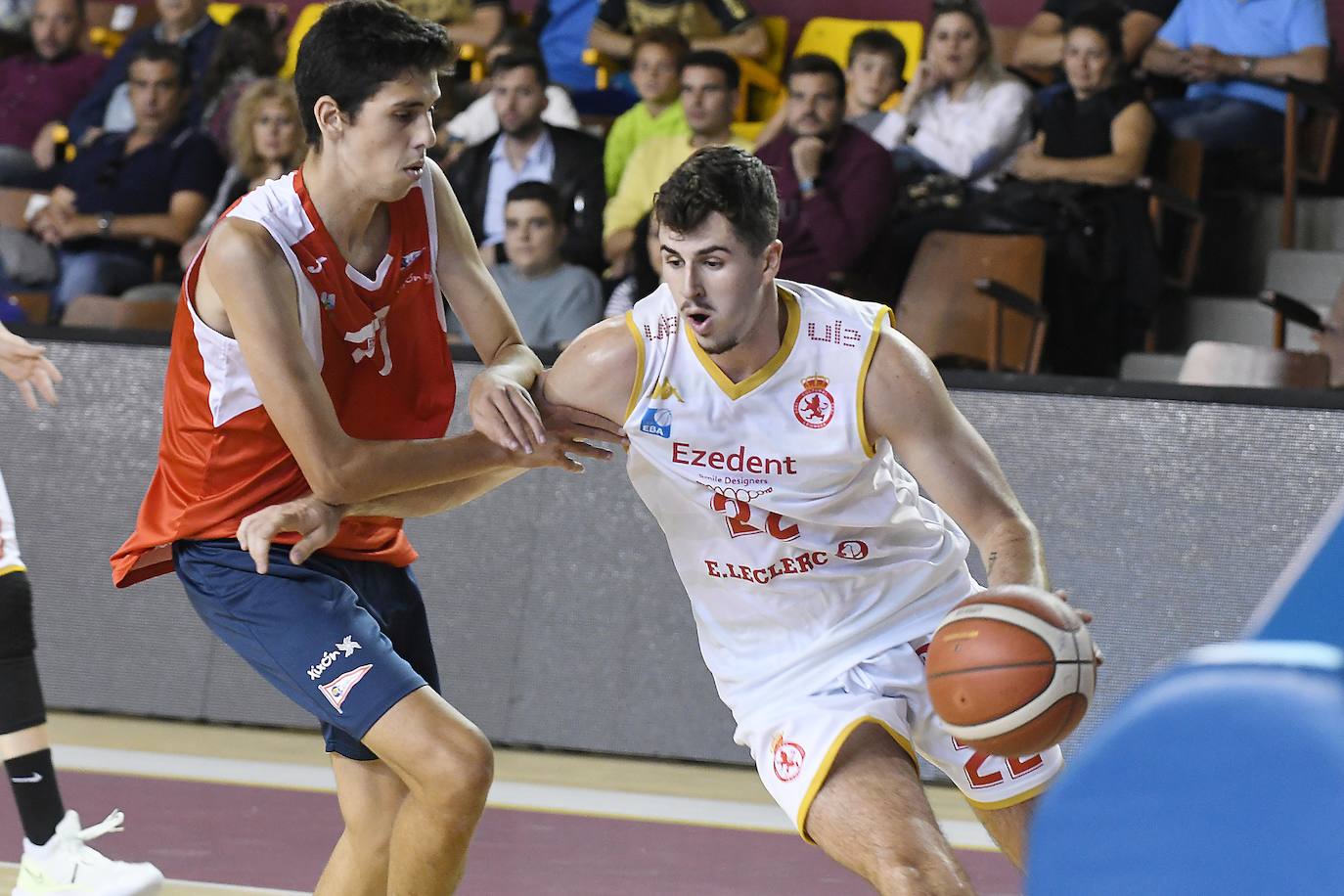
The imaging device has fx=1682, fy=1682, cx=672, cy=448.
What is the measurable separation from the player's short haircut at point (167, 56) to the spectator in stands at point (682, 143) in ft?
7.41

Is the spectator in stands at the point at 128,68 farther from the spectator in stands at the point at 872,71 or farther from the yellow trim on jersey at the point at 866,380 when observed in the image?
the yellow trim on jersey at the point at 866,380

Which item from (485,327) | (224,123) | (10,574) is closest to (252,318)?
(485,327)

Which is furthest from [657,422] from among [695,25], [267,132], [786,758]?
[695,25]

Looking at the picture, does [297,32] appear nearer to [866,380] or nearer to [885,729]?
[866,380]

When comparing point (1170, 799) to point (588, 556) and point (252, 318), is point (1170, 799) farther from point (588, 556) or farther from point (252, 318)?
point (588, 556)

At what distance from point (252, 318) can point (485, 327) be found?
546 mm

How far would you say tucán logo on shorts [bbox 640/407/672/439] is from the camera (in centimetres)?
296

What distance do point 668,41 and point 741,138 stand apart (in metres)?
0.58

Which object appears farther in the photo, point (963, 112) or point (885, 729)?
point (963, 112)

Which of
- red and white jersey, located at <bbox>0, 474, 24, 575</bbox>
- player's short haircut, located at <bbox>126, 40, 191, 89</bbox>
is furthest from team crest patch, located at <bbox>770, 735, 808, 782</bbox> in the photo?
player's short haircut, located at <bbox>126, 40, 191, 89</bbox>

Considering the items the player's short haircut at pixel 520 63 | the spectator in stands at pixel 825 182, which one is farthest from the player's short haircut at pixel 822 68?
the player's short haircut at pixel 520 63

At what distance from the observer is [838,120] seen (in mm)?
6668

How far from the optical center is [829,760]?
9.12ft

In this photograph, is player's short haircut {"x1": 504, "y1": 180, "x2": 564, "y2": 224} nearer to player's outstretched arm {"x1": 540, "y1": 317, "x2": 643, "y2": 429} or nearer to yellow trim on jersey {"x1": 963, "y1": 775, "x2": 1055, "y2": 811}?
player's outstretched arm {"x1": 540, "y1": 317, "x2": 643, "y2": 429}
